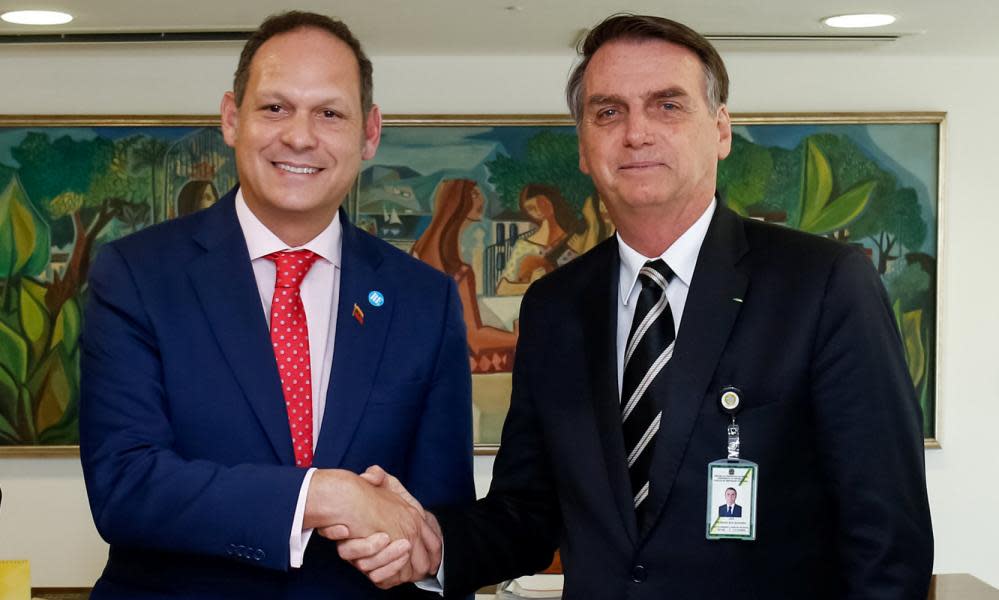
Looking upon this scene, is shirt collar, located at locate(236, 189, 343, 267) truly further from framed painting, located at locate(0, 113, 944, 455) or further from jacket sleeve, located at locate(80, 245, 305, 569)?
framed painting, located at locate(0, 113, 944, 455)

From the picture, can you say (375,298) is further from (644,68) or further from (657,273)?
(644,68)

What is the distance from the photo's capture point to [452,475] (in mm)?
2396

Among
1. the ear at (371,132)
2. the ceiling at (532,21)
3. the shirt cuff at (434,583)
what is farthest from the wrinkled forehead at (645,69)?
the ceiling at (532,21)

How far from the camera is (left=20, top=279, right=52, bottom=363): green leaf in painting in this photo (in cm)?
553

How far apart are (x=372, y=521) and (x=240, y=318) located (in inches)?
16.7

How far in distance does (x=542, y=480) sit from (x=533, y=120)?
3.25 meters

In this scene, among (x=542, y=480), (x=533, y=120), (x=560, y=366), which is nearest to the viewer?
(x=560, y=366)

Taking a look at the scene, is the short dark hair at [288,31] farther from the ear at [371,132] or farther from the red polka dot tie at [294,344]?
the red polka dot tie at [294,344]

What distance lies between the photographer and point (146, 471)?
6.81 feet

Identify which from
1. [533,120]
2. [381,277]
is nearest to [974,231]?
[533,120]

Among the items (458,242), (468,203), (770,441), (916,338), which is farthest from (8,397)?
(770,441)

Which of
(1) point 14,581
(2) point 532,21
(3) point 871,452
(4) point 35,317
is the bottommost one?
(1) point 14,581

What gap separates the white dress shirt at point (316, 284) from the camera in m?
2.24

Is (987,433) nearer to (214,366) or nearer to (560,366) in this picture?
(560,366)
